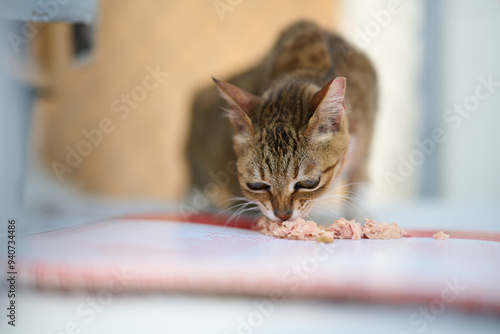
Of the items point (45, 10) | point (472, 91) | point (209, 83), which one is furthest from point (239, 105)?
point (472, 91)

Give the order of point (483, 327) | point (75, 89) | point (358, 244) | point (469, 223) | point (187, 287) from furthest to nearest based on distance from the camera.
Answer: point (75, 89)
point (469, 223)
point (358, 244)
point (187, 287)
point (483, 327)

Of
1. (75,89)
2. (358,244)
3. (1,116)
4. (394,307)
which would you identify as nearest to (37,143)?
(75,89)

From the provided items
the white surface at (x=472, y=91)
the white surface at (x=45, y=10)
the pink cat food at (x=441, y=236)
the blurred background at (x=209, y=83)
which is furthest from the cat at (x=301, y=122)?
the white surface at (x=472, y=91)

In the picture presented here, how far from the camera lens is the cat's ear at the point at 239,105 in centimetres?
126

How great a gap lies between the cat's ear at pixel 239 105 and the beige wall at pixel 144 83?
155cm

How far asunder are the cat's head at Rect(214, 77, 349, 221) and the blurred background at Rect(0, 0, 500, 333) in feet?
2.87

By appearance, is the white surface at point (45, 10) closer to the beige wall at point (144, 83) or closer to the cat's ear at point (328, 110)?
the cat's ear at point (328, 110)

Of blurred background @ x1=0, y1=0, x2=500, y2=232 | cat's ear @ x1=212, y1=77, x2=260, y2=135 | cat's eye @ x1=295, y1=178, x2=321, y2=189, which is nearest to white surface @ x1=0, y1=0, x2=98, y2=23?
cat's ear @ x1=212, y1=77, x2=260, y2=135

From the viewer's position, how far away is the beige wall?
9.41 feet

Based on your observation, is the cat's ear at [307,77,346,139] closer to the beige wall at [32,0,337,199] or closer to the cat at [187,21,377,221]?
the cat at [187,21,377,221]

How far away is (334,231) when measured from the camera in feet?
3.97

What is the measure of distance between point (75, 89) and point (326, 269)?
2556mm

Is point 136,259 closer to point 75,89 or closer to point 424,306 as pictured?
point 424,306

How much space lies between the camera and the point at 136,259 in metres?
0.95
